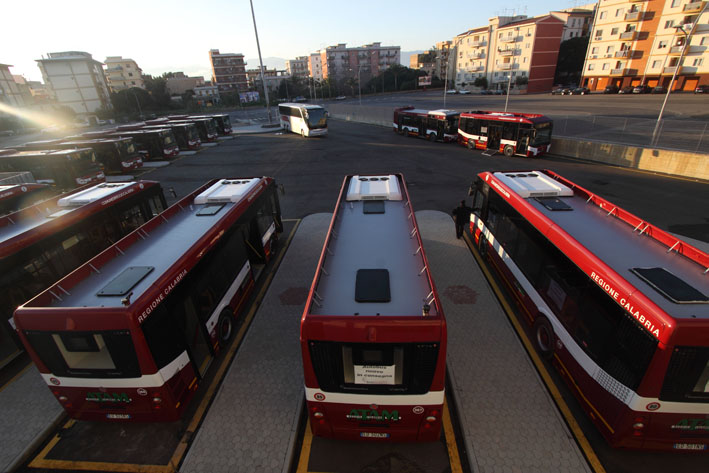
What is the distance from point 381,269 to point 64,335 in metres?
4.97

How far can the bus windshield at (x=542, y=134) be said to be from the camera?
21883 millimetres

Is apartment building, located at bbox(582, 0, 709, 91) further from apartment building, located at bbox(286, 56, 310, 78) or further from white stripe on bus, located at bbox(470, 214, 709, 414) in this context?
apartment building, located at bbox(286, 56, 310, 78)

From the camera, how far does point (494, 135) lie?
24.5 metres

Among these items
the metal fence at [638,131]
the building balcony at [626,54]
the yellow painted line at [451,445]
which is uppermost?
the building balcony at [626,54]

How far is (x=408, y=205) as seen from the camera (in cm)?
812

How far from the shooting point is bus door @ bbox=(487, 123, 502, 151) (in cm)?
2406

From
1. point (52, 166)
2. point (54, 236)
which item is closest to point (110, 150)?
point (52, 166)

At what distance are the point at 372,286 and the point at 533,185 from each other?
6.52 m

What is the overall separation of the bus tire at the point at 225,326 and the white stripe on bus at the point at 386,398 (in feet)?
11.8

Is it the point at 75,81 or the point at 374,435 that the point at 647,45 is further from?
the point at 75,81

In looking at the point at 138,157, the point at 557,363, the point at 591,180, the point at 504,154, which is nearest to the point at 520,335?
the point at 557,363

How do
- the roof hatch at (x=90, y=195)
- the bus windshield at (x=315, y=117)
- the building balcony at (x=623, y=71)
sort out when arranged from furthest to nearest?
the building balcony at (x=623, y=71) → the bus windshield at (x=315, y=117) → the roof hatch at (x=90, y=195)

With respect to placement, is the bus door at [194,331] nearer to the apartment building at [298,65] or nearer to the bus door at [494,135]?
the bus door at [494,135]

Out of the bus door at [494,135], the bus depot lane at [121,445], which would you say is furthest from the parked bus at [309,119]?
the bus depot lane at [121,445]
